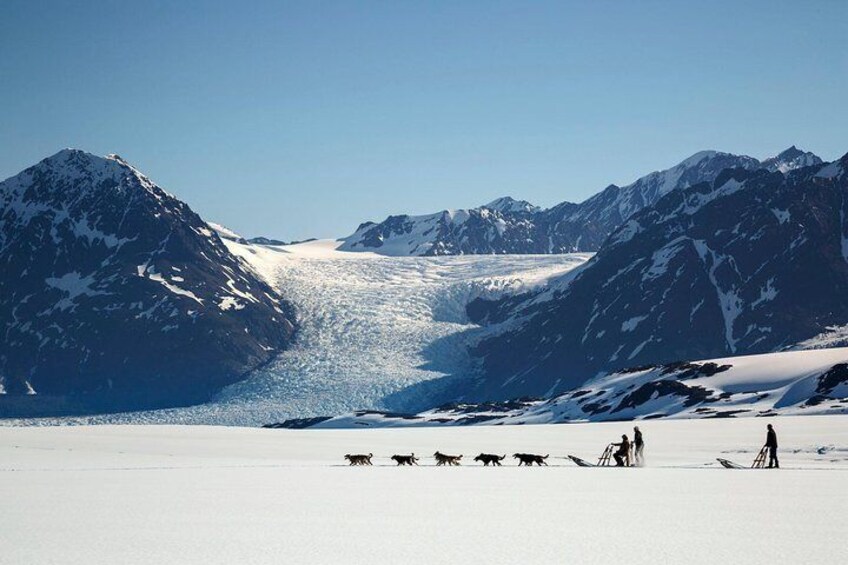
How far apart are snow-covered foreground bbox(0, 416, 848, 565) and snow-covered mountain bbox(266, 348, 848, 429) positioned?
63084 mm

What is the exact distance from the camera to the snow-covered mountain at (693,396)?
117 meters

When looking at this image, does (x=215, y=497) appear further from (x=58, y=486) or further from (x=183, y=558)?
(x=183, y=558)

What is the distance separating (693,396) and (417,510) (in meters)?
108

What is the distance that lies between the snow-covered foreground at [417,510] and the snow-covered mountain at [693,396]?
63.1 metres

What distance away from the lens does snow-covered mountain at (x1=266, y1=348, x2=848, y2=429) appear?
383ft

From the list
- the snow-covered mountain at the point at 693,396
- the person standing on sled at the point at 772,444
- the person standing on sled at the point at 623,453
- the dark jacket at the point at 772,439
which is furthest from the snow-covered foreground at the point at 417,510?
the snow-covered mountain at the point at 693,396

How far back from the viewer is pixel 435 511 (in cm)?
2744

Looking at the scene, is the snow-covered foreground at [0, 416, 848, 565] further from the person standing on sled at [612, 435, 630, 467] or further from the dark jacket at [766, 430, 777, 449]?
the dark jacket at [766, 430, 777, 449]

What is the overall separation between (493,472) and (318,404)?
151 metres

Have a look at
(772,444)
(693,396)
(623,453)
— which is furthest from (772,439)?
(693,396)

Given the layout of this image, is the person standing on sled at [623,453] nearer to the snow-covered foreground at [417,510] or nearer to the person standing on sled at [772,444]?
the snow-covered foreground at [417,510]

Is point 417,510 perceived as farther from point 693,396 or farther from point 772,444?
point 693,396

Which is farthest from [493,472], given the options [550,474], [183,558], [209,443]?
[209,443]

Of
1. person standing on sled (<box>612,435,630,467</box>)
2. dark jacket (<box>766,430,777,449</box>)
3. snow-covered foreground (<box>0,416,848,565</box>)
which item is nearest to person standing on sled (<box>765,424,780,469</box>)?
dark jacket (<box>766,430,777,449</box>)
